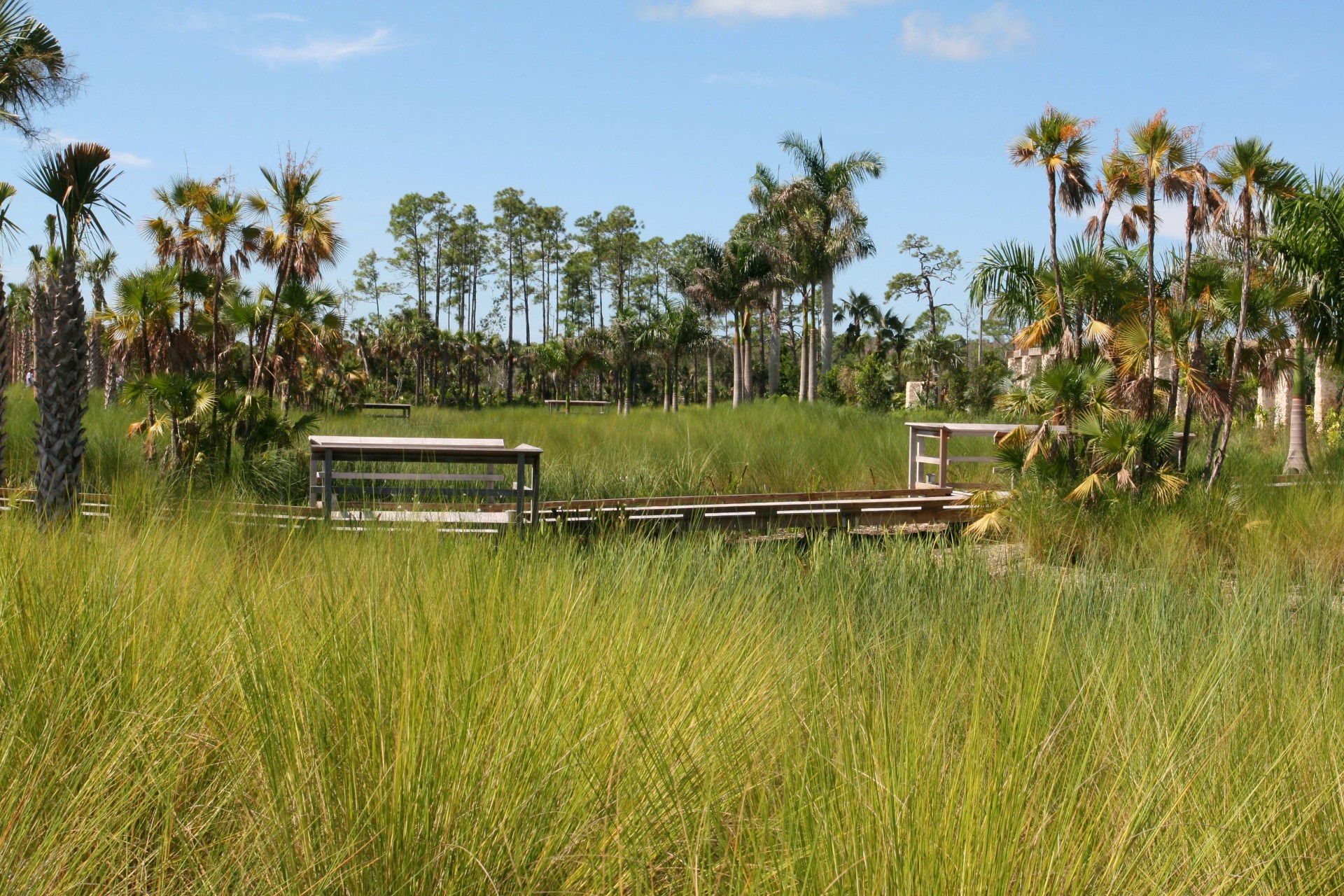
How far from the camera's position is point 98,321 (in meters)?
19.1

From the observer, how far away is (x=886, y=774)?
229 cm

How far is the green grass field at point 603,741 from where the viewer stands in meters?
2.21

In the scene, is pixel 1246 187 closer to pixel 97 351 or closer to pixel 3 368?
pixel 3 368

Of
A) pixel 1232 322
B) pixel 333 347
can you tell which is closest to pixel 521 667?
pixel 1232 322

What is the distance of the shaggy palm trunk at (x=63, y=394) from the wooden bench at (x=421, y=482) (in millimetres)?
1943

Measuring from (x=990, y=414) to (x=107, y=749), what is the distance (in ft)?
92.7

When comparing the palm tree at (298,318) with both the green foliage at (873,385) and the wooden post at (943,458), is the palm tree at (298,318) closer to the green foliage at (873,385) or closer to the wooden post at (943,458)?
the wooden post at (943,458)

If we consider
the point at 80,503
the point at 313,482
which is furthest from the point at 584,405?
the point at 80,503

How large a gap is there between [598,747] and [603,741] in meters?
0.04

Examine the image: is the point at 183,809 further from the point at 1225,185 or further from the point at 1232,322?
the point at 1232,322

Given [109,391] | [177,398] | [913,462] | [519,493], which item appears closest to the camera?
[519,493]

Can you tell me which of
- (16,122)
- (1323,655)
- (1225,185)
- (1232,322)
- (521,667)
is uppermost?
(16,122)

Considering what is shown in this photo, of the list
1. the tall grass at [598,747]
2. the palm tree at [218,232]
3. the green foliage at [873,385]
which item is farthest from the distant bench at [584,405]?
the tall grass at [598,747]

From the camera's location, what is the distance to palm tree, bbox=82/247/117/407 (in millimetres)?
22622
